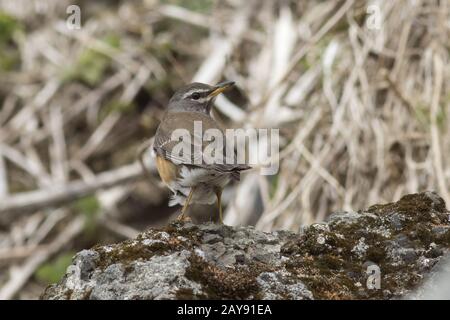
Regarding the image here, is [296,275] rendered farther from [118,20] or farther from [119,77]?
[118,20]

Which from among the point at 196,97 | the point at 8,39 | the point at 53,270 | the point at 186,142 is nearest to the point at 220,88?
the point at 196,97

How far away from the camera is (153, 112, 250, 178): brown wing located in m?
4.71

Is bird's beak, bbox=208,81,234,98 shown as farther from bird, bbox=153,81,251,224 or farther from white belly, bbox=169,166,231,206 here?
white belly, bbox=169,166,231,206

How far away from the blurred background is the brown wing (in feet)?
4.86

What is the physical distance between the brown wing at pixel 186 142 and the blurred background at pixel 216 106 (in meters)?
1.48

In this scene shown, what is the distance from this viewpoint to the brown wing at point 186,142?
15.5 ft

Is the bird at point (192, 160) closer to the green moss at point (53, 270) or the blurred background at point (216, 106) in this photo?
the blurred background at point (216, 106)

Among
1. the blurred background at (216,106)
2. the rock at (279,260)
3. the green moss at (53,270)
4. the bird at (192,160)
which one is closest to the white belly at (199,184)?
the bird at (192,160)

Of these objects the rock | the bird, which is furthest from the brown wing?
the rock

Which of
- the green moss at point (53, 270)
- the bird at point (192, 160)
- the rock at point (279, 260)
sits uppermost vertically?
the bird at point (192, 160)

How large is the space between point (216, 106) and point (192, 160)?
4.55 m

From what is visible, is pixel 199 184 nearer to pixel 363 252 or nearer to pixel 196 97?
pixel 196 97

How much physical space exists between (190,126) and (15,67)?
21.0ft
